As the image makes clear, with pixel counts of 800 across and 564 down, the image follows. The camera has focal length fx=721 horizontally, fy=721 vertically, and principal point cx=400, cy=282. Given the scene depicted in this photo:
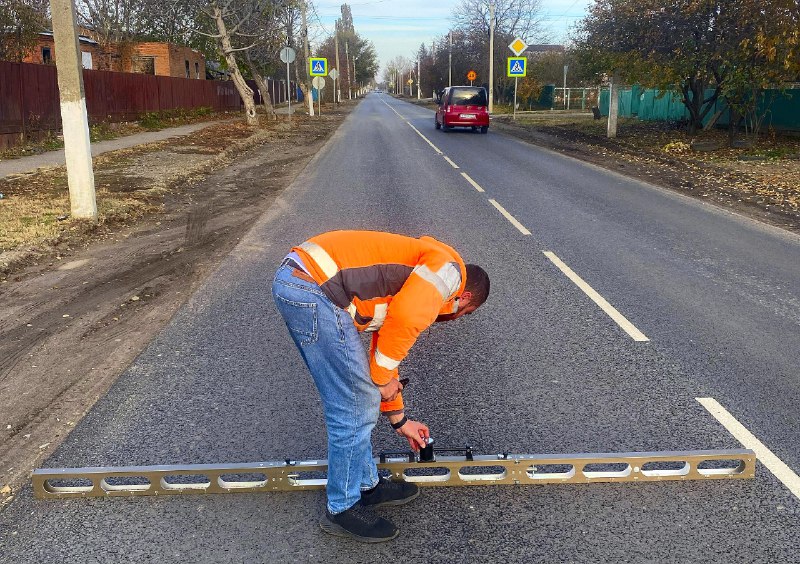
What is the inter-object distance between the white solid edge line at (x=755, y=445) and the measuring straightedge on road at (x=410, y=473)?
6.9 inches

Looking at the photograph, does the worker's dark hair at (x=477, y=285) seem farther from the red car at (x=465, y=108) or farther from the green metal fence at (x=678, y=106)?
the red car at (x=465, y=108)

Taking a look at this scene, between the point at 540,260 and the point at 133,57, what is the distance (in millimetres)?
39668

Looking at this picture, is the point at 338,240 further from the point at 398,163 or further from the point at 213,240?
the point at 398,163

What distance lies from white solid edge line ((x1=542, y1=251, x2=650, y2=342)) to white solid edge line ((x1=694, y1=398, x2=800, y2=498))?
3.97 ft

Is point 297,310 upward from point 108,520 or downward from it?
upward

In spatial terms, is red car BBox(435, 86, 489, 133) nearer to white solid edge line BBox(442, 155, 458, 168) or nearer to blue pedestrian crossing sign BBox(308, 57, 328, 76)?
white solid edge line BBox(442, 155, 458, 168)

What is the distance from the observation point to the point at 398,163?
18016 mm

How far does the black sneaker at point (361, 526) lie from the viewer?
3.01 m

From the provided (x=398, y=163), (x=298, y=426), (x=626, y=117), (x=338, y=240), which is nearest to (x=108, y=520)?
(x=298, y=426)

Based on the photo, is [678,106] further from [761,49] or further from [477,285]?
[477,285]

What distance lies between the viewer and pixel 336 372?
286cm

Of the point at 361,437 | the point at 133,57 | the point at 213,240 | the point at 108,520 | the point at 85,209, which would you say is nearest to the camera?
the point at 361,437

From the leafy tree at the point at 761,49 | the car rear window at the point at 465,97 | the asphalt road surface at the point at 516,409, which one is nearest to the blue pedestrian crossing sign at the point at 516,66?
the car rear window at the point at 465,97

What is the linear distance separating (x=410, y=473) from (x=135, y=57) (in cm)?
4358
